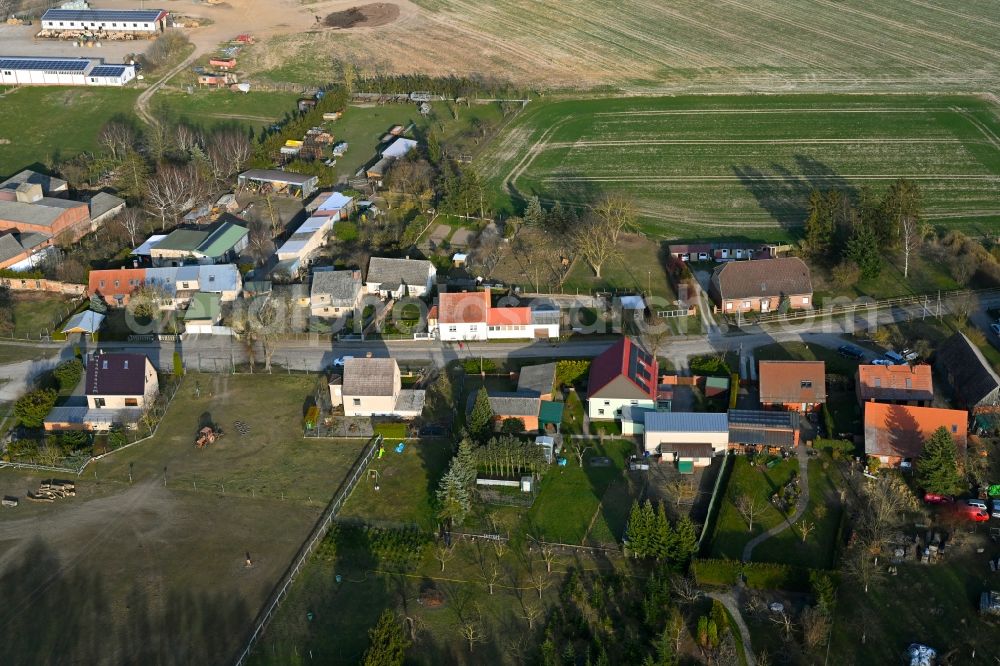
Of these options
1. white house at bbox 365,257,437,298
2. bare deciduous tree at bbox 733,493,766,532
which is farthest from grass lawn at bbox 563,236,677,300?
bare deciduous tree at bbox 733,493,766,532

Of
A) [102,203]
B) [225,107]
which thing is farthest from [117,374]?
[225,107]

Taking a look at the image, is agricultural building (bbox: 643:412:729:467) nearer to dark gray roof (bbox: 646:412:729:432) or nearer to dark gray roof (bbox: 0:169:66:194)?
dark gray roof (bbox: 646:412:729:432)

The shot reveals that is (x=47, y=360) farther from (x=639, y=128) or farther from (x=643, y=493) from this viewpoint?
(x=639, y=128)

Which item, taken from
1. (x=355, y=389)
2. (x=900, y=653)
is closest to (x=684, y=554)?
(x=900, y=653)

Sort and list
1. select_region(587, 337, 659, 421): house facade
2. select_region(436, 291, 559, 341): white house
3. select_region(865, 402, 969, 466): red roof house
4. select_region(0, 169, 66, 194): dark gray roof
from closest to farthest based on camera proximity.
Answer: select_region(865, 402, 969, 466): red roof house → select_region(587, 337, 659, 421): house facade → select_region(436, 291, 559, 341): white house → select_region(0, 169, 66, 194): dark gray roof

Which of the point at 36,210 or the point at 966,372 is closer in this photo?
the point at 966,372

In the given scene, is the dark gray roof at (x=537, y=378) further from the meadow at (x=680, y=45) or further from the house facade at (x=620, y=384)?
the meadow at (x=680, y=45)

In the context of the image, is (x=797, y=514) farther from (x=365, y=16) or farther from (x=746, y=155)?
(x=365, y=16)
